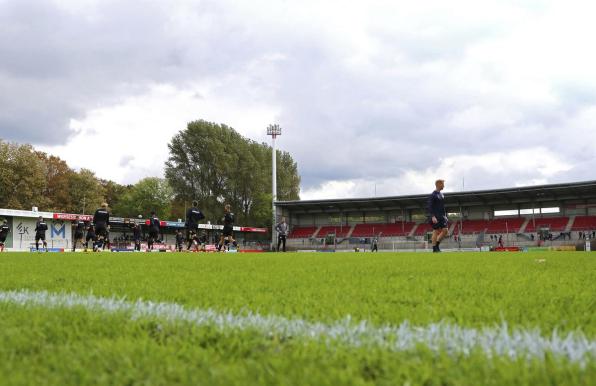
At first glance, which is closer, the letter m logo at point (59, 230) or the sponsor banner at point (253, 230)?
the letter m logo at point (59, 230)

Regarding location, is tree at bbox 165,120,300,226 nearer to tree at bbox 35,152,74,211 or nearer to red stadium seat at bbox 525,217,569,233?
tree at bbox 35,152,74,211

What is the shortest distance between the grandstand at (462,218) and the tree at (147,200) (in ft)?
75.7

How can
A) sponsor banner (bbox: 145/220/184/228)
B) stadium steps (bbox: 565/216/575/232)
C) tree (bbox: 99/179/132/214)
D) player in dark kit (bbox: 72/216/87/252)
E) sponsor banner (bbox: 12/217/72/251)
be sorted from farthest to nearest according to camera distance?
tree (bbox: 99/179/132/214), sponsor banner (bbox: 145/220/184/228), stadium steps (bbox: 565/216/575/232), sponsor banner (bbox: 12/217/72/251), player in dark kit (bbox: 72/216/87/252)

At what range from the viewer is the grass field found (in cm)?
160

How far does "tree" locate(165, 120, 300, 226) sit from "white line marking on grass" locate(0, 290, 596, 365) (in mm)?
57688

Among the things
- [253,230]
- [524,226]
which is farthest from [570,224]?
[253,230]

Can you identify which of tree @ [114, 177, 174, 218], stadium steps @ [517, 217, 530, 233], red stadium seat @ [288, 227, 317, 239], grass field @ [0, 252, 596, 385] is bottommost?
red stadium seat @ [288, 227, 317, 239]

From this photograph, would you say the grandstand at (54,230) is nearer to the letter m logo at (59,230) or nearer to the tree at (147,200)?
the letter m logo at (59,230)

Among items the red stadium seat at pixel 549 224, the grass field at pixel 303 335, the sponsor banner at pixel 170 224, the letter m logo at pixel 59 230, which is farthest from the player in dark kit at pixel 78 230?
the red stadium seat at pixel 549 224

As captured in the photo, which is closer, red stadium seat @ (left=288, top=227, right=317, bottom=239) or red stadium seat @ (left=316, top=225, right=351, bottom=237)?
red stadium seat @ (left=316, top=225, right=351, bottom=237)

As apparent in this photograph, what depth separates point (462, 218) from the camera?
178ft

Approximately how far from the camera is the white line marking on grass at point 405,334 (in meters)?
1.83

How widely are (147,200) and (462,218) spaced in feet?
152

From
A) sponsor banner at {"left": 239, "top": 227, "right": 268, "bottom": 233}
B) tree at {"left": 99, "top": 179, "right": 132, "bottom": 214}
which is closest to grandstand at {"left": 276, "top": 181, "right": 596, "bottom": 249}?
sponsor banner at {"left": 239, "top": 227, "right": 268, "bottom": 233}
